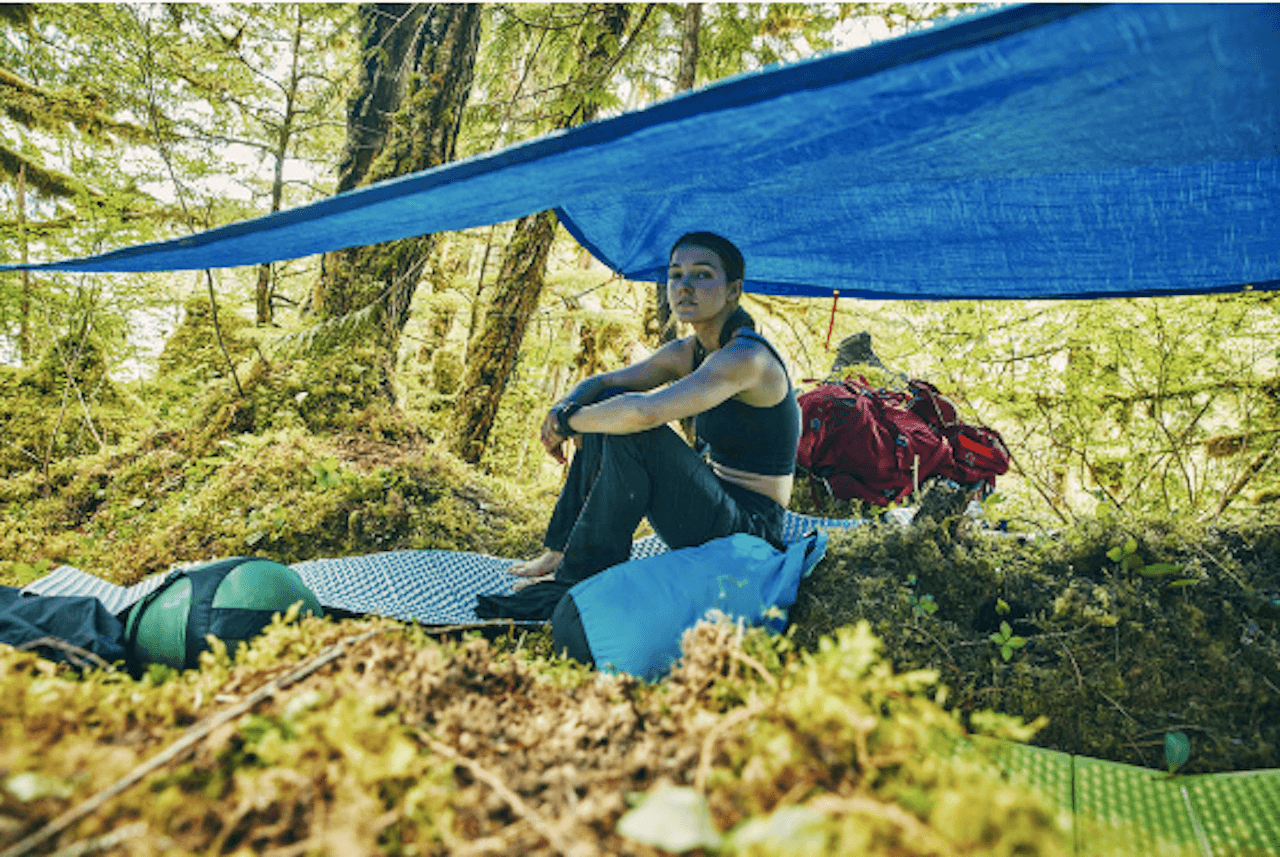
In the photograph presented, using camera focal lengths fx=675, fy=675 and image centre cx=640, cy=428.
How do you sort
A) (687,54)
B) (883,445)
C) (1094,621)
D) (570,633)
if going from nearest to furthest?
(570,633) → (1094,621) → (883,445) → (687,54)

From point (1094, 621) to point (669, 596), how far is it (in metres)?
1.18

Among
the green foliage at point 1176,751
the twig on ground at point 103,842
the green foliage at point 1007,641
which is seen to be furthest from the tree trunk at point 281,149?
the green foliage at point 1176,751

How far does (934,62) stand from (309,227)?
5.48 ft

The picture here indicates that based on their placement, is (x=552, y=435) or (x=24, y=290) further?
(x=24, y=290)

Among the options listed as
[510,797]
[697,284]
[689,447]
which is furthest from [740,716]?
[697,284]

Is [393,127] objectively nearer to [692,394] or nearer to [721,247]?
[721,247]

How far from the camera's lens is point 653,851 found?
0.56m

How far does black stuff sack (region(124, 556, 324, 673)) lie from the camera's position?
5.16 feet

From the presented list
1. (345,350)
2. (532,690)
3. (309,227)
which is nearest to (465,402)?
(345,350)

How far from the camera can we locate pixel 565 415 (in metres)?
2.30

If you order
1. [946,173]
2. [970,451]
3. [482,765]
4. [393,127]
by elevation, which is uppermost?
[393,127]

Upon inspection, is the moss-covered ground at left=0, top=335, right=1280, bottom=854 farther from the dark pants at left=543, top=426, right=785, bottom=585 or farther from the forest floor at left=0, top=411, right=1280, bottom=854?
the dark pants at left=543, top=426, right=785, bottom=585

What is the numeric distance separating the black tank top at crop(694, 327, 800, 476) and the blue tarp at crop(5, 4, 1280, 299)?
0.71m

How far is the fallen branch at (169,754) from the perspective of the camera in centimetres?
53
